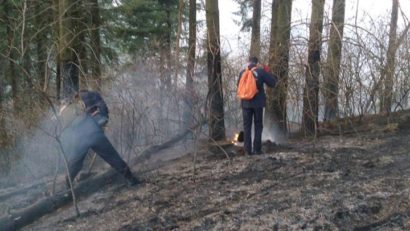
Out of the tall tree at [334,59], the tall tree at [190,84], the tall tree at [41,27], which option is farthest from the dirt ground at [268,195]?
the tall tree at [41,27]

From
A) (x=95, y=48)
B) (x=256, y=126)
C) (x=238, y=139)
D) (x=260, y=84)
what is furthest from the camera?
(x=95, y=48)

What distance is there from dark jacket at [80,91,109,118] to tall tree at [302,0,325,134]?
13.9 feet

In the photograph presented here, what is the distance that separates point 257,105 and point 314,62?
2223 millimetres

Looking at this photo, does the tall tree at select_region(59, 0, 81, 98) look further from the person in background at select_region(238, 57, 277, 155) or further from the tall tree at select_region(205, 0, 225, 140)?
the person in background at select_region(238, 57, 277, 155)

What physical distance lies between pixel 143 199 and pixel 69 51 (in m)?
5.57

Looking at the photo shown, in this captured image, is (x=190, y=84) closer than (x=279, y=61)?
No

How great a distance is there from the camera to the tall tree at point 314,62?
959 centimetres

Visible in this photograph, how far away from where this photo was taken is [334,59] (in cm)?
975

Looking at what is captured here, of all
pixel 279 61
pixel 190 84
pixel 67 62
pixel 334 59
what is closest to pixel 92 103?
pixel 190 84

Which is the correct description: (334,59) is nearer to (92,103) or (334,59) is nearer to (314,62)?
(314,62)

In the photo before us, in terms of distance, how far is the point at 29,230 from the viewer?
5.99 metres

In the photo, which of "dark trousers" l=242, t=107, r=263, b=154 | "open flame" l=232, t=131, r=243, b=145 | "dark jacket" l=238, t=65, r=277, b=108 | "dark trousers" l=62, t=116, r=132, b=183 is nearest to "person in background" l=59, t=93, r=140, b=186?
"dark trousers" l=62, t=116, r=132, b=183

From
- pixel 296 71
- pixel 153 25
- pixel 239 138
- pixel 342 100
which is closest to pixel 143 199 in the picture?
pixel 239 138

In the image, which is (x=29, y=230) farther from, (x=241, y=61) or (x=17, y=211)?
(x=241, y=61)
